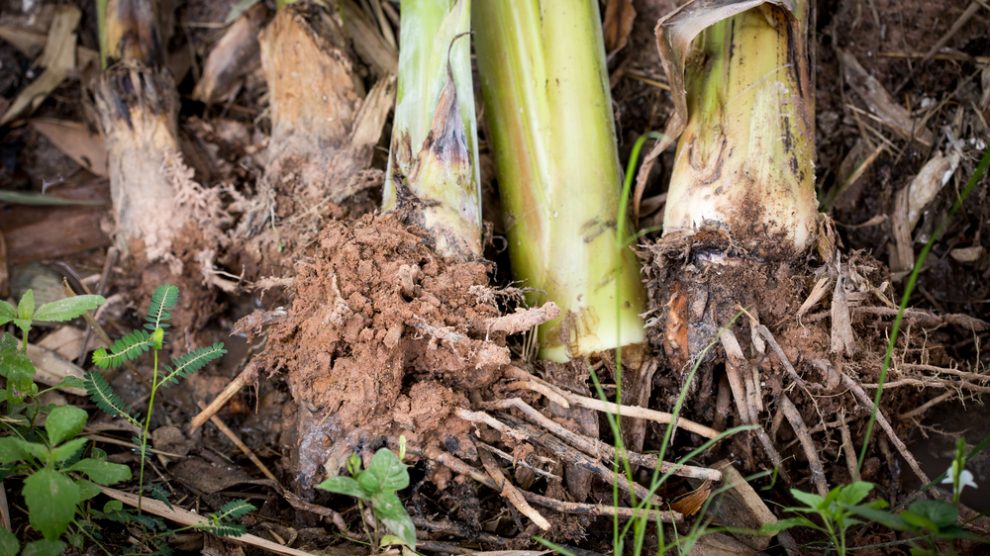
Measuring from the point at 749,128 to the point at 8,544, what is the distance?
53.8 inches

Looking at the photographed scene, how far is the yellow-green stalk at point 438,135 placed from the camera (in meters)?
1.41

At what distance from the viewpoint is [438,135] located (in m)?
1.41

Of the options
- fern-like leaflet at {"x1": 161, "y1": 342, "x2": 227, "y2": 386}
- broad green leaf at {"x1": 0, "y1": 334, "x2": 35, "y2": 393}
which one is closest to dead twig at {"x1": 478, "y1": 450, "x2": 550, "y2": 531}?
fern-like leaflet at {"x1": 161, "y1": 342, "x2": 227, "y2": 386}

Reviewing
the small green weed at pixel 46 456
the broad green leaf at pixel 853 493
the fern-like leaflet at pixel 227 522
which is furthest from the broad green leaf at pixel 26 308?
the broad green leaf at pixel 853 493

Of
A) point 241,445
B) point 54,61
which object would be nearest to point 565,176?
point 241,445

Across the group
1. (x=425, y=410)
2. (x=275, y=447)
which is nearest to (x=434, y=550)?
(x=425, y=410)

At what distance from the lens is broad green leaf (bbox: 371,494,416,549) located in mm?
1115

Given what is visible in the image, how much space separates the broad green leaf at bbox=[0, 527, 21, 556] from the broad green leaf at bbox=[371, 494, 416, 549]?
1.67 feet

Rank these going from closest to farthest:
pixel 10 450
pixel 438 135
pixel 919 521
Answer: pixel 919 521
pixel 10 450
pixel 438 135

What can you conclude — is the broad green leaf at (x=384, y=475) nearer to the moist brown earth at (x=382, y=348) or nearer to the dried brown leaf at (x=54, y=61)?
the moist brown earth at (x=382, y=348)

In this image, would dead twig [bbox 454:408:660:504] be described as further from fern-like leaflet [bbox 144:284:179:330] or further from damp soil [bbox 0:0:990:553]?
fern-like leaflet [bbox 144:284:179:330]

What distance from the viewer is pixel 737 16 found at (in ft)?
4.68

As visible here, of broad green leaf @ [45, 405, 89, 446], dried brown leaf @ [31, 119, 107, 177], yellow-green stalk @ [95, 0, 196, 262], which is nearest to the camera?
broad green leaf @ [45, 405, 89, 446]

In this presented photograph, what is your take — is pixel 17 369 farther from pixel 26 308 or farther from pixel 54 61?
pixel 54 61
